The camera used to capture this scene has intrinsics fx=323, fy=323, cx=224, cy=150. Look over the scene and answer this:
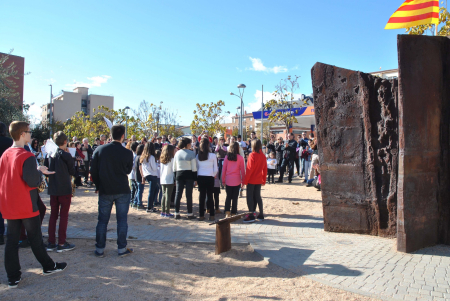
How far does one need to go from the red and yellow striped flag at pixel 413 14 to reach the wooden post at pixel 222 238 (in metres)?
5.02

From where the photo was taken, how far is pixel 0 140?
5.56 metres

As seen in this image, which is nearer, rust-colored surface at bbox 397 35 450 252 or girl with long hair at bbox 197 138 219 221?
rust-colored surface at bbox 397 35 450 252

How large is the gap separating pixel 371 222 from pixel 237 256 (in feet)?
9.01

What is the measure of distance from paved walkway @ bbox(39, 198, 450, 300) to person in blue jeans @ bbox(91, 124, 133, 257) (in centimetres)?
129

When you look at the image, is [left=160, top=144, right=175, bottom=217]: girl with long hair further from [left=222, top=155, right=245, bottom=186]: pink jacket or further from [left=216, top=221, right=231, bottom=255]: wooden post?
[left=216, top=221, right=231, bottom=255]: wooden post

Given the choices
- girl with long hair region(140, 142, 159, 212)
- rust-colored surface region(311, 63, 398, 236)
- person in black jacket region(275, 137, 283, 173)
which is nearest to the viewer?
rust-colored surface region(311, 63, 398, 236)

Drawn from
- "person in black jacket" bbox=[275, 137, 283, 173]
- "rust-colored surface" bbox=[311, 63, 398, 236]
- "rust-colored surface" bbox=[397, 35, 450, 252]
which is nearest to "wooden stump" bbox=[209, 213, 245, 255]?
"rust-colored surface" bbox=[311, 63, 398, 236]

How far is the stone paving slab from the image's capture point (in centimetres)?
406

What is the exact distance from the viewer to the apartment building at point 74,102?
8188 cm

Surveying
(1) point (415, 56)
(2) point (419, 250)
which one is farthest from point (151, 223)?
(1) point (415, 56)

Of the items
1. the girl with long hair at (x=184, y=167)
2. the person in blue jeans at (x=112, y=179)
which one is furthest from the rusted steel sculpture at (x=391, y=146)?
the person in blue jeans at (x=112, y=179)

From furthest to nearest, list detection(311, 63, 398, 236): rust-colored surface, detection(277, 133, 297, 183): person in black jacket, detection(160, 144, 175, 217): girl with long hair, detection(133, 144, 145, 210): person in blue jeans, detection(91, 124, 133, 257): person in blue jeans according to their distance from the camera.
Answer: detection(277, 133, 297, 183): person in black jacket
detection(133, 144, 145, 210): person in blue jeans
detection(160, 144, 175, 217): girl with long hair
detection(311, 63, 398, 236): rust-colored surface
detection(91, 124, 133, 257): person in blue jeans

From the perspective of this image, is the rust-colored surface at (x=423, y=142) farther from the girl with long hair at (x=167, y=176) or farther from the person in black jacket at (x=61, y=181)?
the person in black jacket at (x=61, y=181)

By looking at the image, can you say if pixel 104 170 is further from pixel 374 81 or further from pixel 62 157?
pixel 374 81
